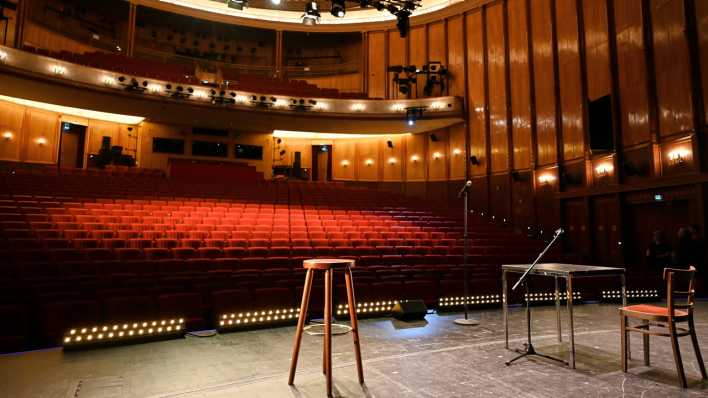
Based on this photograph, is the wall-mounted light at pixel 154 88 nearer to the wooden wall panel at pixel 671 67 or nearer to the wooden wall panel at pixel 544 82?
the wooden wall panel at pixel 544 82

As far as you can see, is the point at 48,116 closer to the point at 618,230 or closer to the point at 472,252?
the point at 472,252

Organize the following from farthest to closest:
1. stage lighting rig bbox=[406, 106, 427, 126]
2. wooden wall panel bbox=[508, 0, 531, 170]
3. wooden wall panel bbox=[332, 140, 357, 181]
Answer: wooden wall panel bbox=[332, 140, 357, 181]
stage lighting rig bbox=[406, 106, 427, 126]
wooden wall panel bbox=[508, 0, 531, 170]

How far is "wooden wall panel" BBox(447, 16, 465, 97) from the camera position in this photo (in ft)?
31.6

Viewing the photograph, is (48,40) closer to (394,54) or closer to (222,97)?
(222,97)

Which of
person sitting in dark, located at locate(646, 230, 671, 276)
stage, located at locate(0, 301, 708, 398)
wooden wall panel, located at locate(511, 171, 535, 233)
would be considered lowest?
stage, located at locate(0, 301, 708, 398)

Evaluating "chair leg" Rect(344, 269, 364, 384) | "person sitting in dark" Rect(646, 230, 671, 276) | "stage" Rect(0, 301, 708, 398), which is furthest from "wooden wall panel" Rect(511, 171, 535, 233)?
"chair leg" Rect(344, 269, 364, 384)

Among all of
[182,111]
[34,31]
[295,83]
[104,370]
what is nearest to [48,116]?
[34,31]

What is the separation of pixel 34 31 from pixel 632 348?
1183 centimetres

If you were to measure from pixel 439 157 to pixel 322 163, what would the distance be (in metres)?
3.37

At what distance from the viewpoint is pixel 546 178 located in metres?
7.60

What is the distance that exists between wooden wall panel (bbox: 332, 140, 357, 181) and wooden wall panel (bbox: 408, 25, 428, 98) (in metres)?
2.29

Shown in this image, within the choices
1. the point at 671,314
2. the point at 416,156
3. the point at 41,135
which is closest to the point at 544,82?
the point at 416,156

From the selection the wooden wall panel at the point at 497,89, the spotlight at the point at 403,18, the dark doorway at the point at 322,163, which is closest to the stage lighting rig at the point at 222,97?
the dark doorway at the point at 322,163

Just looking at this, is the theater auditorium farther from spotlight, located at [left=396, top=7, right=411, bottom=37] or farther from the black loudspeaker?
spotlight, located at [left=396, top=7, right=411, bottom=37]
